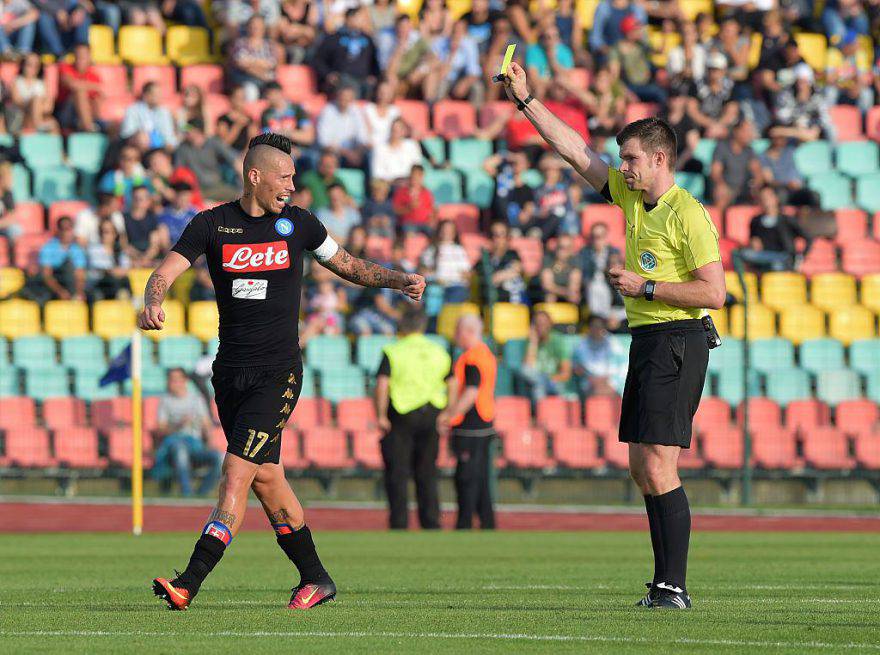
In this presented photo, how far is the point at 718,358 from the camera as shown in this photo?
20406 mm

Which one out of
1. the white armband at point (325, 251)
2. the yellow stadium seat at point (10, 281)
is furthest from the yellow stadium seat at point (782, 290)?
the white armband at point (325, 251)

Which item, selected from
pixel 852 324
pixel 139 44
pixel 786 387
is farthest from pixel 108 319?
pixel 852 324

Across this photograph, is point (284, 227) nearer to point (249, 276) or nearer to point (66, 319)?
point (249, 276)

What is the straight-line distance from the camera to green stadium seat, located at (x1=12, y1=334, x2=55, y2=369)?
19.5 metres

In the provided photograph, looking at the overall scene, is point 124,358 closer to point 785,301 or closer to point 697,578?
point 697,578

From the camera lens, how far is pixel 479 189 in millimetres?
23062

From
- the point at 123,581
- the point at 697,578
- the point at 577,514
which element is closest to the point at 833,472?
the point at 577,514

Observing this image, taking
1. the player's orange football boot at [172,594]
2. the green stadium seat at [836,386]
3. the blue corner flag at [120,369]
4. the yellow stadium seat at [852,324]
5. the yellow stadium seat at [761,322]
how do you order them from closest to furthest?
the player's orange football boot at [172,594] → the blue corner flag at [120,369] → the green stadium seat at [836,386] → the yellow stadium seat at [761,322] → the yellow stadium seat at [852,324]

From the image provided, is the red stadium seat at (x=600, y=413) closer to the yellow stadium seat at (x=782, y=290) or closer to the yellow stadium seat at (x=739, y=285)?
the yellow stadium seat at (x=739, y=285)

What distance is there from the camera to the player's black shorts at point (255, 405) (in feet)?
26.5

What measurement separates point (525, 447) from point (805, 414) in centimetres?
344

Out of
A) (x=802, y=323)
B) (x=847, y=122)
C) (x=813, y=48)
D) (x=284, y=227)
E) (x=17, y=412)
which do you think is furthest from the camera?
(x=813, y=48)

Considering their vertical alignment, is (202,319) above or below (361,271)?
below

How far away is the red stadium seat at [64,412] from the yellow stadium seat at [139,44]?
6580 mm
